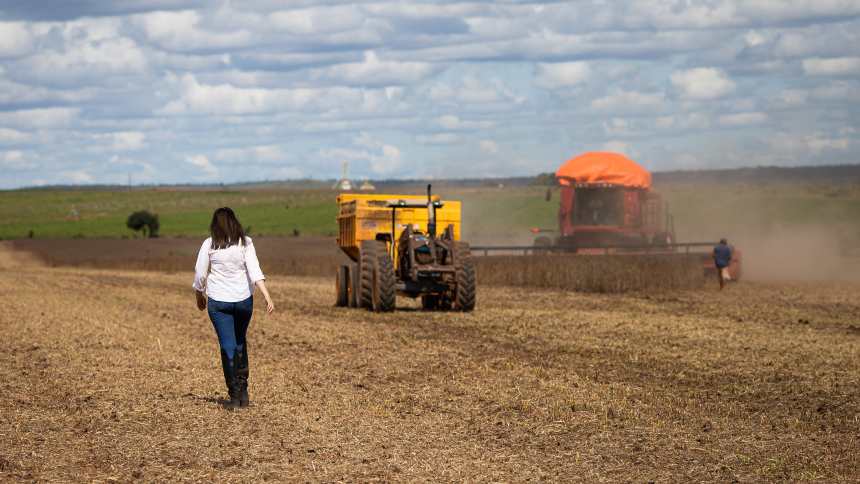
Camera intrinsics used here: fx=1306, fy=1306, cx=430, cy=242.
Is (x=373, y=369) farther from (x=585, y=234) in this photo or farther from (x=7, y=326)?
(x=585, y=234)

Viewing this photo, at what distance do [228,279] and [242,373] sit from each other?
918 millimetres

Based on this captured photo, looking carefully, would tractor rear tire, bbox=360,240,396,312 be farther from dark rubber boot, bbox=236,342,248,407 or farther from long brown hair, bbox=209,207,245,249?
long brown hair, bbox=209,207,245,249

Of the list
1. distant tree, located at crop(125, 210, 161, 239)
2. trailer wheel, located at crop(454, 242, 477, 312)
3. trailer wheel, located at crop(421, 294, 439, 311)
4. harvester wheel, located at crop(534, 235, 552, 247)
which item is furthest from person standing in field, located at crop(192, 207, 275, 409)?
distant tree, located at crop(125, 210, 161, 239)

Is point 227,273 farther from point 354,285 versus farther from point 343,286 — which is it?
point 343,286

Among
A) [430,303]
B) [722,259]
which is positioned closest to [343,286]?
[430,303]

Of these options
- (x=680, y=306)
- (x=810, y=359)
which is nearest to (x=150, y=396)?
(x=810, y=359)

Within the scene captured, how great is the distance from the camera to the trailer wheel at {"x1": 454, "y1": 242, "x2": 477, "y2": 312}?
2525 centimetres

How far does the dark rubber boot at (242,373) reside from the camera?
473 inches

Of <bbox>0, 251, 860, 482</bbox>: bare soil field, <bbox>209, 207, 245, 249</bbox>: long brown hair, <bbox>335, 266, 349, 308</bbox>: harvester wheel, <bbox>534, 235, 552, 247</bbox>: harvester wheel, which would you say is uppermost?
<bbox>209, 207, 245, 249</bbox>: long brown hair

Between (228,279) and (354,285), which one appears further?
(354,285)

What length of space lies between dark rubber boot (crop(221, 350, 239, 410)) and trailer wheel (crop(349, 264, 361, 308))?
14.3 m

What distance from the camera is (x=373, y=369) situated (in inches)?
630

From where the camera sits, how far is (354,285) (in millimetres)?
26953

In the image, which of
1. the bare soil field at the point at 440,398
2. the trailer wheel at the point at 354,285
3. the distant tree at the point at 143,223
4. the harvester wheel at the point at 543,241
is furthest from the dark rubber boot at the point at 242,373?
the distant tree at the point at 143,223
